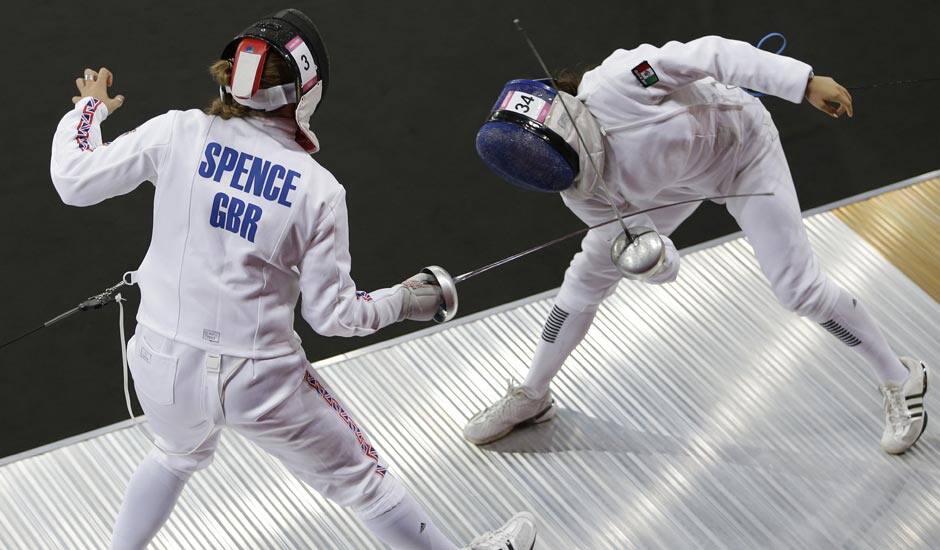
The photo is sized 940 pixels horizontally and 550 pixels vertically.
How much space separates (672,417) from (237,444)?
3.65ft

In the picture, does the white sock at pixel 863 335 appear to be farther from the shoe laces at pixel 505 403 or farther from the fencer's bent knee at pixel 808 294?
the shoe laces at pixel 505 403

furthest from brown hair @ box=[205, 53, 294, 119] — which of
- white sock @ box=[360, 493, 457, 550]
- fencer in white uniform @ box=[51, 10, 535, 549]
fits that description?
white sock @ box=[360, 493, 457, 550]

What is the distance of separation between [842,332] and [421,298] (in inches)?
45.3

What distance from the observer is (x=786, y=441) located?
3086 millimetres

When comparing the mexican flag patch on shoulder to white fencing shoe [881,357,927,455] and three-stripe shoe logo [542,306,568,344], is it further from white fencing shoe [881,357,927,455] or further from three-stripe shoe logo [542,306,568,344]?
white fencing shoe [881,357,927,455]

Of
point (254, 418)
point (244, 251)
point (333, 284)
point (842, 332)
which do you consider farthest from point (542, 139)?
point (842, 332)

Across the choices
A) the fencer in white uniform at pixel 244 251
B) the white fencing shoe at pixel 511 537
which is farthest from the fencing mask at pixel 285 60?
the white fencing shoe at pixel 511 537

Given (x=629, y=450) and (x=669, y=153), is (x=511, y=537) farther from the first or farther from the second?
(x=669, y=153)

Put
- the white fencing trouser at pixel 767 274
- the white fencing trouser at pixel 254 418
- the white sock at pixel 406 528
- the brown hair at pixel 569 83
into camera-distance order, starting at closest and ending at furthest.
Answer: the white fencing trouser at pixel 254 418, the white sock at pixel 406 528, the brown hair at pixel 569 83, the white fencing trouser at pixel 767 274

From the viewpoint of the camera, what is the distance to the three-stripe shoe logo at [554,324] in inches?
116

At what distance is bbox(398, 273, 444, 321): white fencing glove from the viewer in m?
2.32

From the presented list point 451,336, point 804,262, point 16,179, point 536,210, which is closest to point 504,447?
point 451,336

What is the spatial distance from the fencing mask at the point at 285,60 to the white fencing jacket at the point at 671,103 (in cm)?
63

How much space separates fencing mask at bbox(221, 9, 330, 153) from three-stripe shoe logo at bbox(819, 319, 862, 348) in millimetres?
1402
